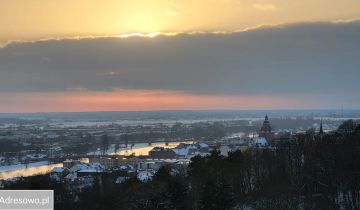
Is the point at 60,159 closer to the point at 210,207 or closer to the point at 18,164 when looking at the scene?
the point at 18,164

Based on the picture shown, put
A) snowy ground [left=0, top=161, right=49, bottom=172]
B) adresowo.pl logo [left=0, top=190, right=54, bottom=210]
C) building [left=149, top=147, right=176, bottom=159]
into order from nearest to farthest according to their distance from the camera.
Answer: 1. adresowo.pl logo [left=0, top=190, right=54, bottom=210]
2. snowy ground [left=0, top=161, right=49, bottom=172]
3. building [left=149, top=147, right=176, bottom=159]

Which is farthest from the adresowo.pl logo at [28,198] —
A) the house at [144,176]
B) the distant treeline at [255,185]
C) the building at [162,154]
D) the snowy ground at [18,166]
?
the building at [162,154]

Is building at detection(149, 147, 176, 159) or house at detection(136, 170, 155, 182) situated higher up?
house at detection(136, 170, 155, 182)

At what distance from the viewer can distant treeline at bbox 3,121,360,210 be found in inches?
1191

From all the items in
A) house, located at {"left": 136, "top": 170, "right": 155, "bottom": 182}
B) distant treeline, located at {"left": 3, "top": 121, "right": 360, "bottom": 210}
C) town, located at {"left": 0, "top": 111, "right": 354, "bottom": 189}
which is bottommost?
town, located at {"left": 0, "top": 111, "right": 354, "bottom": 189}

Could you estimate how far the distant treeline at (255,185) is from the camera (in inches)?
1191

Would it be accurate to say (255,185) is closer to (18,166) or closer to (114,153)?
(18,166)

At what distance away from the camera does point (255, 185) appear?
4150cm

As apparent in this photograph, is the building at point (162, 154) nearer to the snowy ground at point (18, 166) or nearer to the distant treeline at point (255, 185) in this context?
the snowy ground at point (18, 166)

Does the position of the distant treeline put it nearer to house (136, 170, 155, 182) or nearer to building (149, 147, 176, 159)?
house (136, 170, 155, 182)

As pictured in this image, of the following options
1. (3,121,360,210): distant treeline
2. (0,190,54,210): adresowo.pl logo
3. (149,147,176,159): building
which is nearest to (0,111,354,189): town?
(149,147,176,159): building

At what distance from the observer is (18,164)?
3957 inches

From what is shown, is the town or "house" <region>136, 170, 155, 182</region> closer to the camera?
"house" <region>136, 170, 155, 182</region>

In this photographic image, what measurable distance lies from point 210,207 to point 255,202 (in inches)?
273
